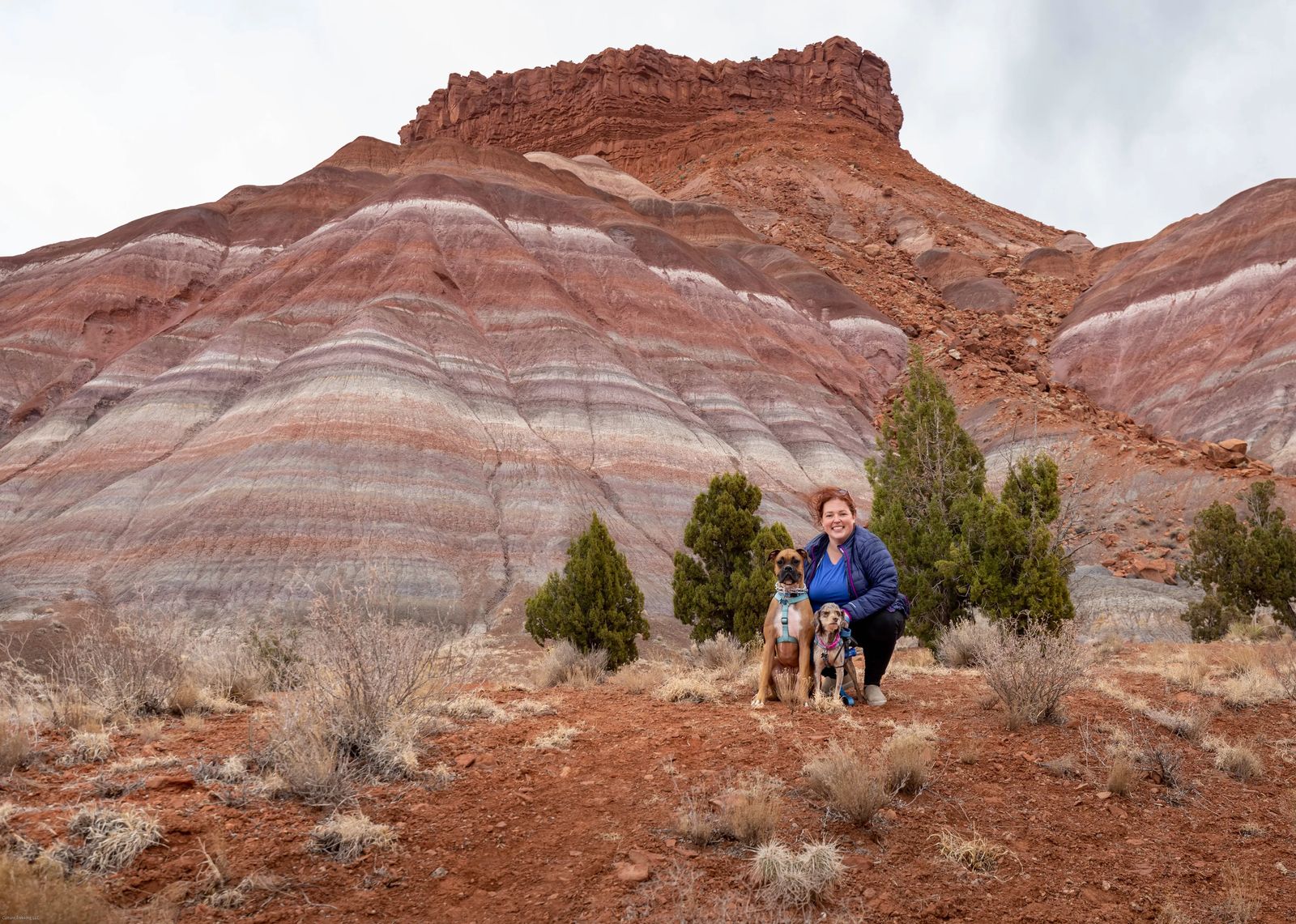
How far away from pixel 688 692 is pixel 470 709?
2.09 metres

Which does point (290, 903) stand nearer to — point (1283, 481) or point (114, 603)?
point (114, 603)

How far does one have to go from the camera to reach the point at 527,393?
3441 centimetres

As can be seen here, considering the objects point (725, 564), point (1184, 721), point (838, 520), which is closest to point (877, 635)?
point (838, 520)

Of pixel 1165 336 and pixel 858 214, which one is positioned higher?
pixel 858 214

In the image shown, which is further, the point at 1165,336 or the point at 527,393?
the point at 1165,336

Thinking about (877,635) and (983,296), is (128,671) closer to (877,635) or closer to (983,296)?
(877,635)

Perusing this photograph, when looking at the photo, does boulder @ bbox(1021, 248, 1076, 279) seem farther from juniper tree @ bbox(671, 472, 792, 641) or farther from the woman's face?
the woman's face

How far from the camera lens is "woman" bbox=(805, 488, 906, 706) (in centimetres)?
658

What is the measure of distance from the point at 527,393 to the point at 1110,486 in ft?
82.9

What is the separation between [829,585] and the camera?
6750mm

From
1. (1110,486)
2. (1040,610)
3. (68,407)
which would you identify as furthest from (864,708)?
(68,407)

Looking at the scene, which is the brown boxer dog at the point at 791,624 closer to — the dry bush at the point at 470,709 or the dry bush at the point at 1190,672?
the dry bush at the point at 470,709

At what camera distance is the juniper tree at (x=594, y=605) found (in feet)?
53.3

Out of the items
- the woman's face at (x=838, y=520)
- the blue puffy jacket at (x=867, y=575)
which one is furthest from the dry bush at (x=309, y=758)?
the woman's face at (x=838, y=520)
